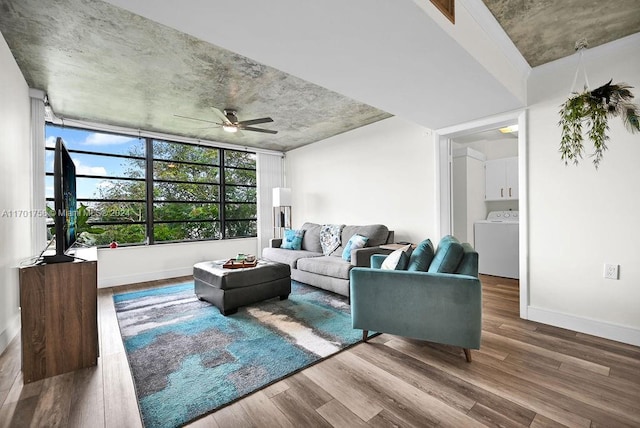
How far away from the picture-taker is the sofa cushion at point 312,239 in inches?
191

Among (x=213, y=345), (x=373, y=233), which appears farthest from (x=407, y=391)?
(x=373, y=233)

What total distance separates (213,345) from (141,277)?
3126mm

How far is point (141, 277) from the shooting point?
4691mm

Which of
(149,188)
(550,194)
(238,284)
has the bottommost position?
(238,284)

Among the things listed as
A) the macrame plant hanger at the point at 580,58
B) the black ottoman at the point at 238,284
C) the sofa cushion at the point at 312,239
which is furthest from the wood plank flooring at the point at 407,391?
the sofa cushion at the point at 312,239

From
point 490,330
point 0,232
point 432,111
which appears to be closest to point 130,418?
point 0,232

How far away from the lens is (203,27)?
1.66 meters

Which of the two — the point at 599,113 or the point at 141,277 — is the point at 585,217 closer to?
the point at 599,113

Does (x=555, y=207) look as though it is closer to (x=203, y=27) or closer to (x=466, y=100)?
(x=466, y=100)

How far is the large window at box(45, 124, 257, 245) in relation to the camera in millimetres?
4473

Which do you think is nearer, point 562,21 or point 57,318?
point 57,318

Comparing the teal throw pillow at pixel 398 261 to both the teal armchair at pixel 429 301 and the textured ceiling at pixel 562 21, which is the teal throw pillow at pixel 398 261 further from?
the textured ceiling at pixel 562 21

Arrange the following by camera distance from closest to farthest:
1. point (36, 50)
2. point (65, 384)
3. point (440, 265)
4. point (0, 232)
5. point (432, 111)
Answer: point (65, 384) < point (440, 265) < point (0, 232) < point (36, 50) < point (432, 111)

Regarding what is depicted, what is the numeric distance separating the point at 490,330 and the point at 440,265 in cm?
109
